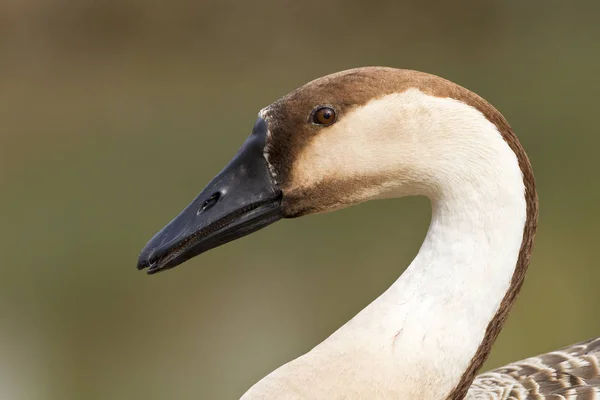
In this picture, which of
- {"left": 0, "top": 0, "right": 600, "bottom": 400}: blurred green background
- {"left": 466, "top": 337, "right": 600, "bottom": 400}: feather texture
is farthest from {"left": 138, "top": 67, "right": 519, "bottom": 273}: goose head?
{"left": 0, "top": 0, "right": 600, "bottom": 400}: blurred green background

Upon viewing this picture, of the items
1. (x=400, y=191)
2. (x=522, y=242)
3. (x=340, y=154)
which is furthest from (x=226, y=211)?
(x=522, y=242)

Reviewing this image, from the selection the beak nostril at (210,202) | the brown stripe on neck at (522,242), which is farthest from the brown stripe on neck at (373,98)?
the beak nostril at (210,202)

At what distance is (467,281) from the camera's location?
80.1 inches

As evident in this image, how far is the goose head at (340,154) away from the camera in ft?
6.62

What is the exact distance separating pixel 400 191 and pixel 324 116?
0.89 ft

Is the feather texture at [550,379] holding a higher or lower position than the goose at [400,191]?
lower

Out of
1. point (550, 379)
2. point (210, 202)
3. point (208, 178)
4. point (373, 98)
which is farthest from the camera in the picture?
point (208, 178)

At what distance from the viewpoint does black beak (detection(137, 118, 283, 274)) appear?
208 cm

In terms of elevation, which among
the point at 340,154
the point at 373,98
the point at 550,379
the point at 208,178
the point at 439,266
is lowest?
the point at 550,379

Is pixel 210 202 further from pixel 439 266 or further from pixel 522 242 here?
pixel 522 242

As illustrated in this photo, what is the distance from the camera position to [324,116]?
2.04 metres

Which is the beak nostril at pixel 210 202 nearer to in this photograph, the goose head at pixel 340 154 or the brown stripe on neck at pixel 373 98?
the goose head at pixel 340 154

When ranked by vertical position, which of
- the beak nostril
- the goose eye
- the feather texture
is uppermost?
the goose eye

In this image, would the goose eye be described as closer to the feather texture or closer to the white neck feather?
the white neck feather
